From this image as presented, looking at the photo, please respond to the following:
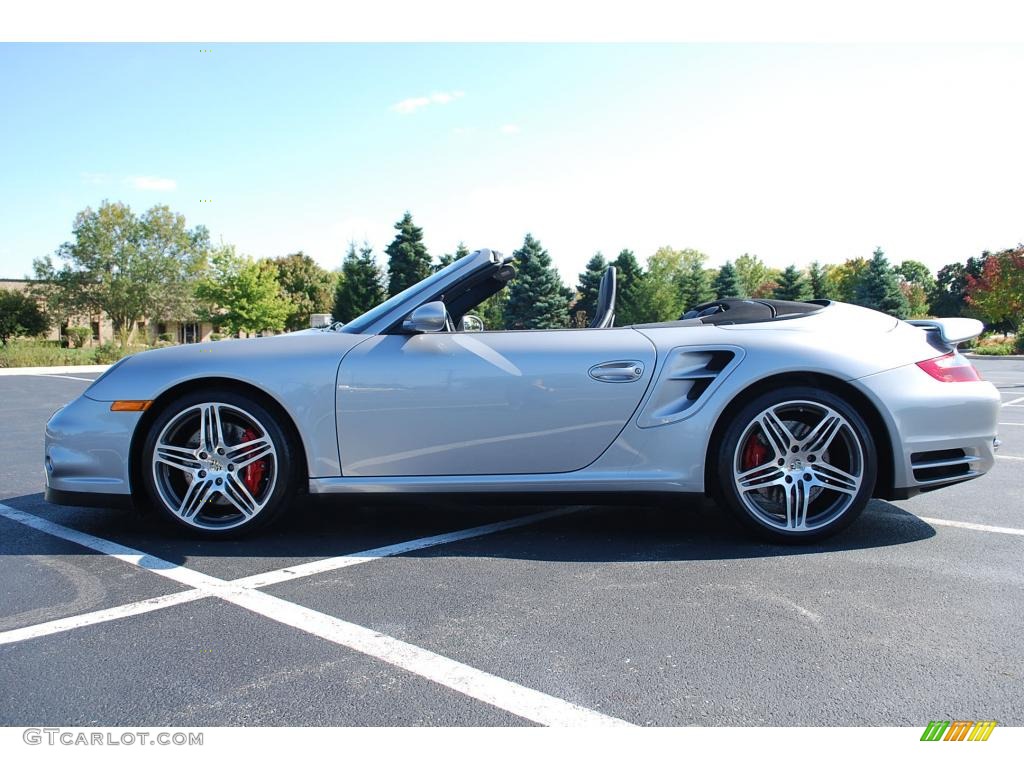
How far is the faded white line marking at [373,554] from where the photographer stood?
3.07 metres

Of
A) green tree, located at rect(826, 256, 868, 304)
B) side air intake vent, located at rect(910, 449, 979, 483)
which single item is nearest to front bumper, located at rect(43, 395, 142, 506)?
side air intake vent, located at rect(910, 449, 979, 483)

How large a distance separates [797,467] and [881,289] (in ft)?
170

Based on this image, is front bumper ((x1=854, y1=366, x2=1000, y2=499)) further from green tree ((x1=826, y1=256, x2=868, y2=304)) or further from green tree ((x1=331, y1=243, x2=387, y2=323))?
green tree ((x1=826, y1=256, x2=868, y2=304))

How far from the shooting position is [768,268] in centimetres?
9788

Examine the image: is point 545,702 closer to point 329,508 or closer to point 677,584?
point 677,584

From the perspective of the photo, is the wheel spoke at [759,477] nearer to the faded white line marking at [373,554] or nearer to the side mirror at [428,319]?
the faded white line marking at [373,554]

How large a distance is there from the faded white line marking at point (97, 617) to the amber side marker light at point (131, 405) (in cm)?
108

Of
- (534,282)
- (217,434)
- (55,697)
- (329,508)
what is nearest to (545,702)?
(55,697)

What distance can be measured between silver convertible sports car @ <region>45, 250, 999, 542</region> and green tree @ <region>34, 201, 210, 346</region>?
179ft

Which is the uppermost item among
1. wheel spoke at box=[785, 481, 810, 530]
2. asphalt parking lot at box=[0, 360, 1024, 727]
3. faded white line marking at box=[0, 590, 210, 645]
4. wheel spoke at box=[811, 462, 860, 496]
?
wheel spoke at box=[811, 462, 860, 496]

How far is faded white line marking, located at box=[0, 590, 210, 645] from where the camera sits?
2498mm

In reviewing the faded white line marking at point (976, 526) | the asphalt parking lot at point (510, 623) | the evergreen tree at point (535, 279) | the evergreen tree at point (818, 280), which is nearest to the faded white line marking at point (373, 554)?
the asphalt parking lot at point (510, 623)

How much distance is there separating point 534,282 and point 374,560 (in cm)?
3766

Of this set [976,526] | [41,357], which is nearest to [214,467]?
[976,526]
